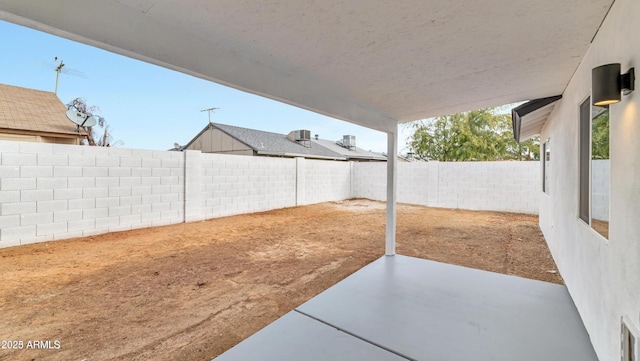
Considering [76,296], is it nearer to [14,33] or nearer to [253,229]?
[253,229]

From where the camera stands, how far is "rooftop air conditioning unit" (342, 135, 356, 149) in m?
21.5

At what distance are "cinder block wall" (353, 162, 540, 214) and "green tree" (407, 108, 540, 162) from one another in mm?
6285

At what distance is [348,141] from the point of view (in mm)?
21547

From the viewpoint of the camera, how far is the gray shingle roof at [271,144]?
46.1ft

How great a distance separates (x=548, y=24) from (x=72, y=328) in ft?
14.3

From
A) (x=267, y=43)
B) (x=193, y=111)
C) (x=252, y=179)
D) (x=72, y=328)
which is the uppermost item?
(x=193, y=111)

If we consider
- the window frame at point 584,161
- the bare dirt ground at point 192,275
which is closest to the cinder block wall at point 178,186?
the bare dirt ground at point 192,275

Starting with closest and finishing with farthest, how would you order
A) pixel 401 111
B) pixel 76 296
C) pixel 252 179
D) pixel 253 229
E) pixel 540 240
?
pixel 76 296
pixel 401 111
pixel 540 240
pixel 253 229
pixel 252 179

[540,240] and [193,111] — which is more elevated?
[193,111]

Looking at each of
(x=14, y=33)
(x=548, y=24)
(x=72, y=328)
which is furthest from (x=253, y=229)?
(x=14, y=33)

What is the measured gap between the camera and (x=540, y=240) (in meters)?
5.58

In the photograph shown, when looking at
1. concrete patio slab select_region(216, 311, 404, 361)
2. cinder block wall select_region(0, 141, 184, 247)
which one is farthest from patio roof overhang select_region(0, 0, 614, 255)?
cinder block wall select_region(0, 141, 184, 247)

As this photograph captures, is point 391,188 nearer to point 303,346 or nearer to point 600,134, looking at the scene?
point 600,134

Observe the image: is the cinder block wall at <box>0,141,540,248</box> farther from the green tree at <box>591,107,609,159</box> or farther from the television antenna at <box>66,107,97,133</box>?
the green tree at <box>591,107,609,159</box>
